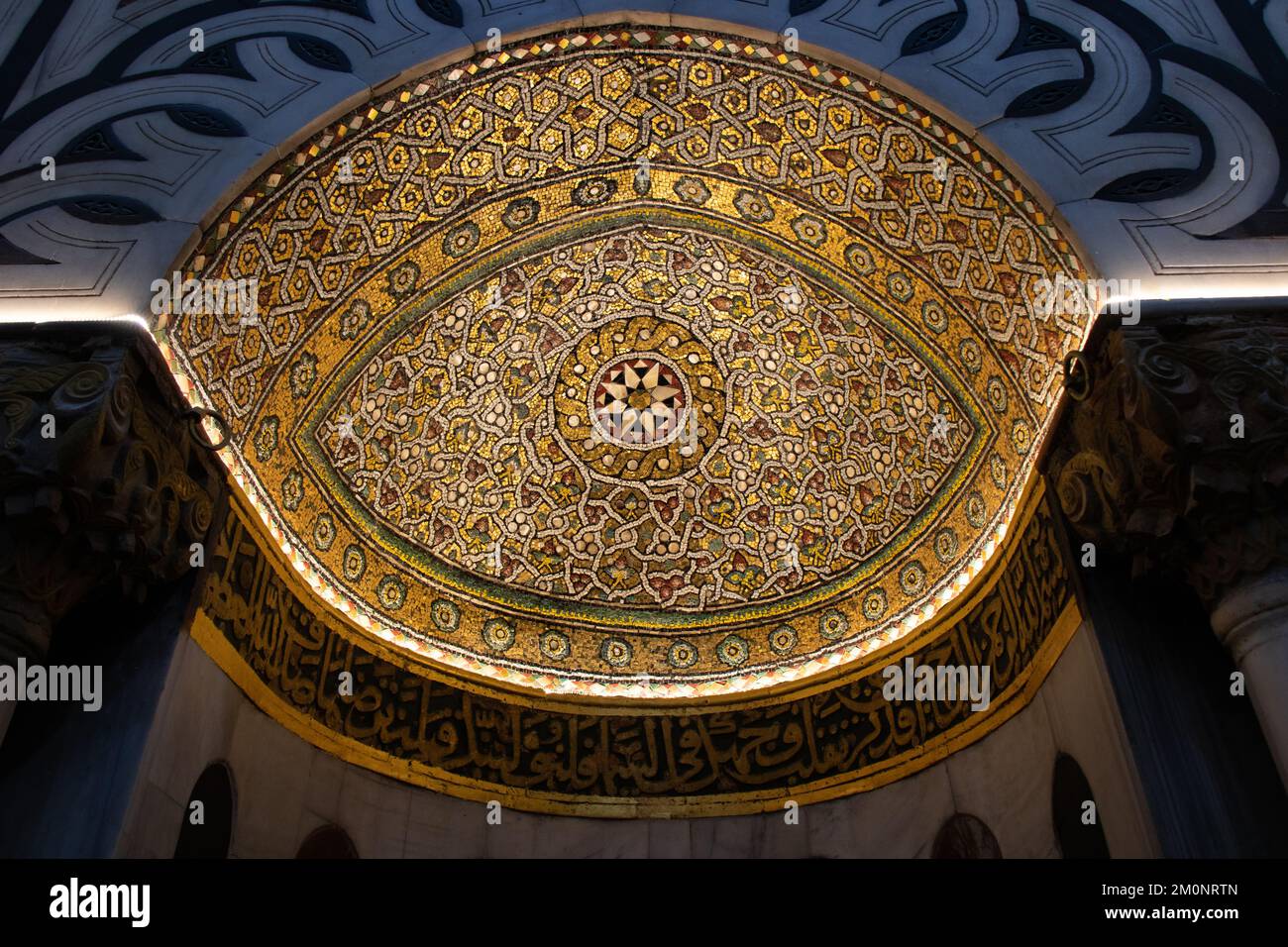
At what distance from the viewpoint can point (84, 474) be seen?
308 centimetres

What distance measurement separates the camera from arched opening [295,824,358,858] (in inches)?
169

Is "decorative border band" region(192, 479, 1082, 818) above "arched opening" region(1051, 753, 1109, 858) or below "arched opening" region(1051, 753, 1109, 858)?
above

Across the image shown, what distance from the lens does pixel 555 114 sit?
477 centimetres

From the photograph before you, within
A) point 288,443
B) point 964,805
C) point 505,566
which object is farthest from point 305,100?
point 964,805

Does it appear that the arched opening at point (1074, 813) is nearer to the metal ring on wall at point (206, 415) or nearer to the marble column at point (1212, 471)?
the marble column at point (1212, 471)

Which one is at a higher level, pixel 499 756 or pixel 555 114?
pixel 555 114

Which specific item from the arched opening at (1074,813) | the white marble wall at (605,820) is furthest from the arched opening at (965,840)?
the arched opening at (1074,813)

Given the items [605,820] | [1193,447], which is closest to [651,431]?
[605,820]

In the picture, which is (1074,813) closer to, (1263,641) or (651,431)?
(1263,641)

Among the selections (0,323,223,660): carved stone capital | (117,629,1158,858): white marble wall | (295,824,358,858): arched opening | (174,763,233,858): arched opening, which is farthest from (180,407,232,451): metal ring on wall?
(295,824,358,858): arched opening

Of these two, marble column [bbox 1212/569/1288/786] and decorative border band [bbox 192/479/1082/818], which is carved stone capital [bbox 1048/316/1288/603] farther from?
decorative border band [bbox 192/479/1082/818]

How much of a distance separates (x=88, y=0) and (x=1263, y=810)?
538 centimetres

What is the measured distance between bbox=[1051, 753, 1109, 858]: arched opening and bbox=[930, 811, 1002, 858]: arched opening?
45 centimetres
